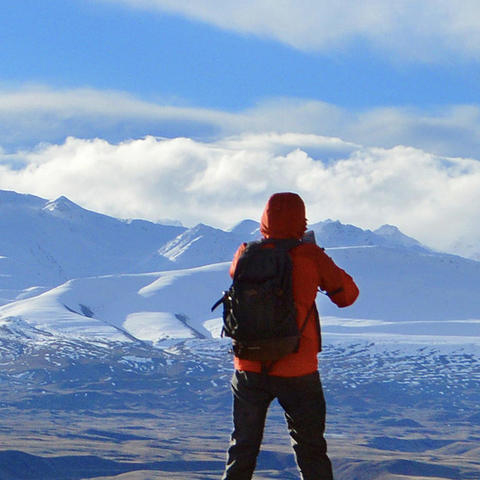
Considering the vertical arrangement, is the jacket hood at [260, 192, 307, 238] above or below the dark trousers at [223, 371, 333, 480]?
above

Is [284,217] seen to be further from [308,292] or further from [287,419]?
[287,419]

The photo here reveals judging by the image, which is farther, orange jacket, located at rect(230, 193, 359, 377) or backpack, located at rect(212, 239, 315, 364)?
orange jacket, located at rect(230, 193, 359, 377)

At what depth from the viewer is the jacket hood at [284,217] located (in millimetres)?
11422

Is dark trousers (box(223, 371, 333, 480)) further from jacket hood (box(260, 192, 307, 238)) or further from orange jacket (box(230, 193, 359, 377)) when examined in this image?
jacket hood (box(260, 192, 307, 238))

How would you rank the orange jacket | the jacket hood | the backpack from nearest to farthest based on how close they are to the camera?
the backpack → the orange jacket → the jacket hood

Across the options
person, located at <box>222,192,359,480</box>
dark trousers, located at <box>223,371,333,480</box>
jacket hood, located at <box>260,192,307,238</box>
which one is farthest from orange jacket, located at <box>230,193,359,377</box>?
jacket hood, located at <box>260,192,307,238</box>

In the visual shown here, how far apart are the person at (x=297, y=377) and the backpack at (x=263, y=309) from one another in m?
0.17

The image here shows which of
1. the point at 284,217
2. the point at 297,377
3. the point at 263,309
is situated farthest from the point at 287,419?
the point at 284,217

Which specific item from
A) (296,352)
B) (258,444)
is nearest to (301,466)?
(258,444)

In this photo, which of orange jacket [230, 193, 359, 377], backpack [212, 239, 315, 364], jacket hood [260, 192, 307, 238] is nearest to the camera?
backpack [212, 239, 315, 364]

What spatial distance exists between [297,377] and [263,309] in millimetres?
832

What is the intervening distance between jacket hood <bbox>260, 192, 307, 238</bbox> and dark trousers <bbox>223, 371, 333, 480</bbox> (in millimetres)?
1556

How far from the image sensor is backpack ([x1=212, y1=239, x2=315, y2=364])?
10.9 m

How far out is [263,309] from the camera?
1091 cm
